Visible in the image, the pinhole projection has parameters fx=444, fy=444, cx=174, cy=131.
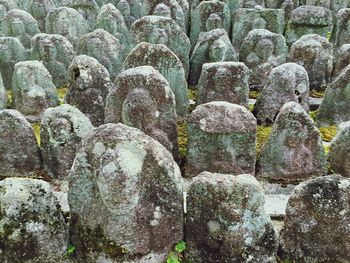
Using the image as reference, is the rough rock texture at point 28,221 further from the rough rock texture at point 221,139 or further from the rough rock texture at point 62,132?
the rough rock texture at point 221,139

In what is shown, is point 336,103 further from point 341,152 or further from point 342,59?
point 342,59

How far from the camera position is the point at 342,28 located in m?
8.50

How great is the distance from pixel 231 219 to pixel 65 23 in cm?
666

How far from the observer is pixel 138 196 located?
351 centimetres

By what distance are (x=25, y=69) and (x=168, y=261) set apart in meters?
3.75

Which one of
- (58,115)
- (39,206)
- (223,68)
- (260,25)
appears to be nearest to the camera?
(39,206)

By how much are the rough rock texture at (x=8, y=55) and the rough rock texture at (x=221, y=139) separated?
4147 millimetres

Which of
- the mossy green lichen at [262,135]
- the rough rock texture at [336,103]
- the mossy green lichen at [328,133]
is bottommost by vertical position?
the mossy green lichen at [328,133]

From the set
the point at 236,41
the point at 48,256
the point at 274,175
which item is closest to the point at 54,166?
the point at 48,256

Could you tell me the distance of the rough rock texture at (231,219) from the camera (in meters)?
3.44

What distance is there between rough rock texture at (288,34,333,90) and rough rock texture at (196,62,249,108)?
1.90 m

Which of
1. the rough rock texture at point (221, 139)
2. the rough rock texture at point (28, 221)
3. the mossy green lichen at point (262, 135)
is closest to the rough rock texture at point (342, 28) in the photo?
the mossy green lichen at point (262, 135)

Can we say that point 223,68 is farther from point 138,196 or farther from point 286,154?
point 138,196

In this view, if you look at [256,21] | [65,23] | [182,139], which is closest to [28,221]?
[182,139]
